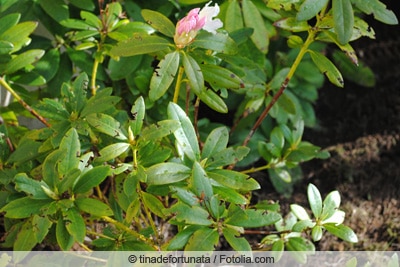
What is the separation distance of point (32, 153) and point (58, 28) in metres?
0.52

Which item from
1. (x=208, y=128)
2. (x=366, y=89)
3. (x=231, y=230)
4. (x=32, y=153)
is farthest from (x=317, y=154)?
(x=366, y=89)

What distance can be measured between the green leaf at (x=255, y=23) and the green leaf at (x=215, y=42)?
16.2 inches

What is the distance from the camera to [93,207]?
110 centimetres

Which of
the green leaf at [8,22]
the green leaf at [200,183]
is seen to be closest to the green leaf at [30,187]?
the green leaf at [200,183]

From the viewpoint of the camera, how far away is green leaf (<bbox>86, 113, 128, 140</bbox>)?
3.85 feet

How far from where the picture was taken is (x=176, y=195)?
1104mm

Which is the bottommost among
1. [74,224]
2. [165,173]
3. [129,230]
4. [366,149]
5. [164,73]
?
[366,149]

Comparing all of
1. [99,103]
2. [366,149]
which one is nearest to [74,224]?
[99,103]

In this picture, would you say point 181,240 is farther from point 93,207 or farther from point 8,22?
point 8,22

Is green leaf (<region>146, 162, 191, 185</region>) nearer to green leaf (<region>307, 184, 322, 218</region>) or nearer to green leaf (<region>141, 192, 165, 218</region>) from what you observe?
green leaf (<region>141, 192, 165, 218</region>)

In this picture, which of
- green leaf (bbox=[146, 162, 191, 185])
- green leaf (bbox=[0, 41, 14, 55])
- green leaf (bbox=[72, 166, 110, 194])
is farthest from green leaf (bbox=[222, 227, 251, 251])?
green leaf (bbox=[0, 41, 14, 55])

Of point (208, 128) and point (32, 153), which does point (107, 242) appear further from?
point (208, 128)

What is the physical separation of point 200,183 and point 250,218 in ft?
0.42

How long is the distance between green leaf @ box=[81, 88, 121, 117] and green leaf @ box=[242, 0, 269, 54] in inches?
20.6
